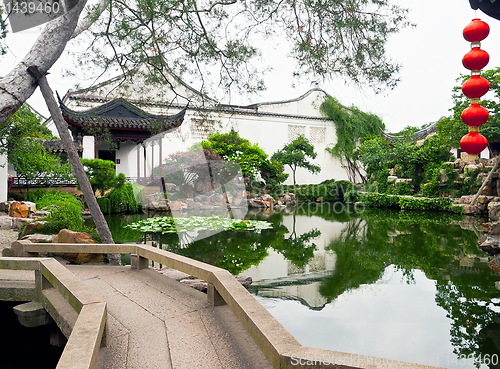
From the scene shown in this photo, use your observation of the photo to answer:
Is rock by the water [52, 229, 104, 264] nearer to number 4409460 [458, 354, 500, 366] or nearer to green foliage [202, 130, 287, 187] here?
number 4409460 [458, 354, 500, 366]

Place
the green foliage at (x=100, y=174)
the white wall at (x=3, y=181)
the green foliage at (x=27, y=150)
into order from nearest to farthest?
the green foliage at (x=27, y=150)
the white wall at (x=3, y=181)
the green foliage at (x=100, y=174)

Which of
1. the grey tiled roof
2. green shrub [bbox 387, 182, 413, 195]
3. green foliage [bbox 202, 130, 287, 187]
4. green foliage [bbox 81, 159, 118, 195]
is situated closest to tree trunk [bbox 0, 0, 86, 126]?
green foliage [bbox 81, 159, 118, 195]

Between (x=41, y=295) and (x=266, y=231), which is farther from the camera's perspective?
(x=266, y=231)

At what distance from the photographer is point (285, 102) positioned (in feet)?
63.3

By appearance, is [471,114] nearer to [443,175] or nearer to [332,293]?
[332,293]

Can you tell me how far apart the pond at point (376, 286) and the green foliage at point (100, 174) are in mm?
2807

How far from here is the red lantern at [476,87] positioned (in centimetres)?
268

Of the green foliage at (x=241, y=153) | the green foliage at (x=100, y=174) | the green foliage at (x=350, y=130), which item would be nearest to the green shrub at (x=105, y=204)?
the green foliage at (x=100, y=174)

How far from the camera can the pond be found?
2.88 metres

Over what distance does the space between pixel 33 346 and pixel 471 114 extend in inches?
134

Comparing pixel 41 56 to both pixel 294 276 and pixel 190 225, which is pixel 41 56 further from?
pixel 190 225

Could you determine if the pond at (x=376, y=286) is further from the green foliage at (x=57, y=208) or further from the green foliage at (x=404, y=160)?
the green foliage at (x=404, y=160)

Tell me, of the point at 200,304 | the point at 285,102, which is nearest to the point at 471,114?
the point at 200,304

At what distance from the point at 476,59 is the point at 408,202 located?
1120 cm
